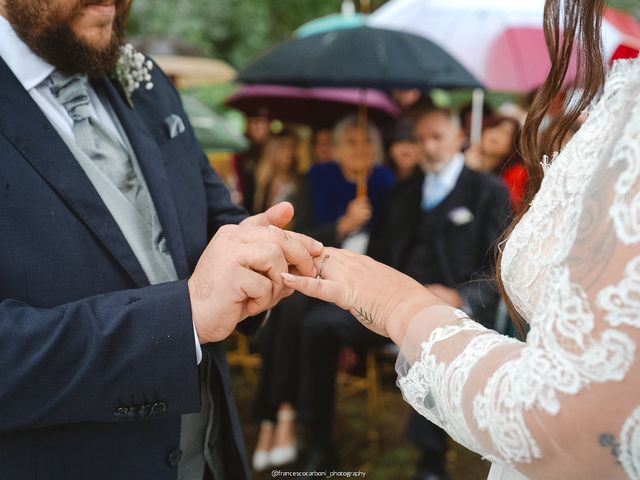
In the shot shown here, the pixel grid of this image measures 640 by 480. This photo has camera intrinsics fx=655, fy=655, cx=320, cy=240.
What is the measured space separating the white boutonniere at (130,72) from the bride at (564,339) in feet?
3.63

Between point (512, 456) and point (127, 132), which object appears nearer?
point (512, 456)

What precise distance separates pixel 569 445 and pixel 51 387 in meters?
1.05

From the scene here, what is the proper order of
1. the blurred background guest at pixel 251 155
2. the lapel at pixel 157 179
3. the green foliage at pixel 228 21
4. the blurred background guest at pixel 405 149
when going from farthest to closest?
the green foliage at pixel 228 21
the blurred background guest at pixel 251 155
the blurred background guest at pixel 405 149
the lapel at pixel 157 179

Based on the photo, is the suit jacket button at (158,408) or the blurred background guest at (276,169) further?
the blurred background guest at (276,169)

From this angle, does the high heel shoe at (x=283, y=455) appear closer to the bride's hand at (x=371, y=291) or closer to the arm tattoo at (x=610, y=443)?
the bride's hand at (x=371, y=291)

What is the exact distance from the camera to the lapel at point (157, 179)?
1.80 meters

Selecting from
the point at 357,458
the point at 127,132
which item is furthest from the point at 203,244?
the point at 357,458

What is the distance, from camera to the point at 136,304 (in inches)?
58.1

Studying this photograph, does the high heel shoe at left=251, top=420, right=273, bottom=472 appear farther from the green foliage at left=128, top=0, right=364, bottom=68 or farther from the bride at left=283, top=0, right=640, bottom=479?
the green foliage at left=128, top=0, right=364, bottom=68

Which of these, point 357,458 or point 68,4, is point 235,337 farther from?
point 68,4

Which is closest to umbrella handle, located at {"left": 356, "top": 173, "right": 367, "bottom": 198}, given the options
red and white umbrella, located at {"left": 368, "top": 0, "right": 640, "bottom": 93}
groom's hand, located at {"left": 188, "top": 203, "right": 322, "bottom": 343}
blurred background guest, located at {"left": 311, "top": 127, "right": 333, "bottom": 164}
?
blurred background guest, located at {"left": 311, "top": 127, "right": 333, "bottom": 164}

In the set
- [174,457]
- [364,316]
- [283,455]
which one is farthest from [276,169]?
[364,316]

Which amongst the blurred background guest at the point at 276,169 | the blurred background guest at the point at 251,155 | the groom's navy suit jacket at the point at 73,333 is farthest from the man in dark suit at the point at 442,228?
the blurred background guest at the point at 251,155

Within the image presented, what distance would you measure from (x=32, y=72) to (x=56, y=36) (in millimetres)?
112
